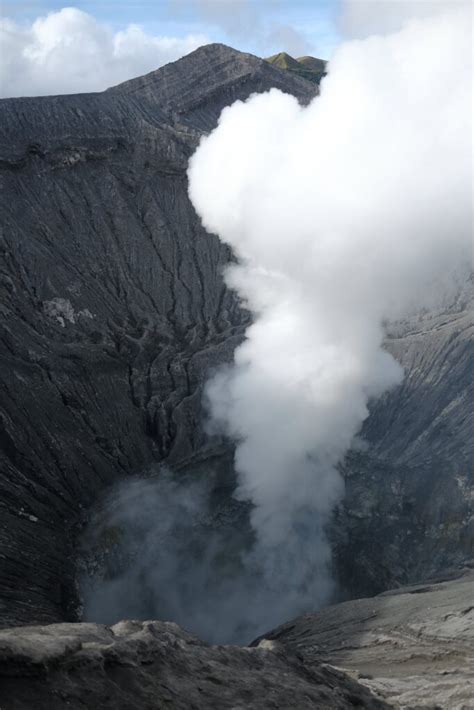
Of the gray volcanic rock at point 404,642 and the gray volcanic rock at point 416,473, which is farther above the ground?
the gray volcanic rock at point 416,473

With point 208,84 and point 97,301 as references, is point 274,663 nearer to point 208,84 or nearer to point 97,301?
point 97,301

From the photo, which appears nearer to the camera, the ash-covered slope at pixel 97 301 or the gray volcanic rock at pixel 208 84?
the ash-covered slope at pixel 97 301

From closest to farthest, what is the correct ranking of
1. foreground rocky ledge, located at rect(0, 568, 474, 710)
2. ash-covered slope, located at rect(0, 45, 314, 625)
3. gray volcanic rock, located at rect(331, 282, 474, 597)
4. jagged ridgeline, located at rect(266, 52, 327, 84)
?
foreground rocky ledge, located at rect(0, 568, 474, 710)
gray volcanic rock, located at rect(331, 282, 474, 597)
ash-covered slope, located at rect(0, 45, 314, 625)
jagged ridgeline, located at rect(266, 52, 327, 84)

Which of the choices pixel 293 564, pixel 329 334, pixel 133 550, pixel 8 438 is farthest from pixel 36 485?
pixel 329 334

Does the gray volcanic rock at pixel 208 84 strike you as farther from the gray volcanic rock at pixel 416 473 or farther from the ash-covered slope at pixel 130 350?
the gray volcanic rock at pixel 416 473

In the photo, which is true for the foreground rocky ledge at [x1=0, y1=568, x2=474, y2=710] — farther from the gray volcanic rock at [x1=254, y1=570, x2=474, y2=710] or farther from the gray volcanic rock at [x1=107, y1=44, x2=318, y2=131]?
the gray volcanic rock at [x1=107, y1=44, x2=318, y2=131]

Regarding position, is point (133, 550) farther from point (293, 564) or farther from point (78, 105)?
point (78, 105)

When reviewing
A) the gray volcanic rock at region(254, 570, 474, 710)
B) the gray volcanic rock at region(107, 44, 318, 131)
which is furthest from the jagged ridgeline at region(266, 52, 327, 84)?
the gray volcanic rock at region(254, 570, 474, 710)

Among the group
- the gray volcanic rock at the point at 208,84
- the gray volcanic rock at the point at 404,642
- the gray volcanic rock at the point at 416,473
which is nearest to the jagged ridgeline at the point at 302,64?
the gray volcanic rock at the point at 208,84

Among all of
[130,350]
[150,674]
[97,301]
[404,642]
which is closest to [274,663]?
[150,674]
